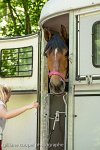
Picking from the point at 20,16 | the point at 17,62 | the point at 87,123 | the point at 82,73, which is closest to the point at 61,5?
the point at 82,73

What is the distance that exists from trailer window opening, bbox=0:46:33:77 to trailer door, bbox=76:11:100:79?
81.0 inches

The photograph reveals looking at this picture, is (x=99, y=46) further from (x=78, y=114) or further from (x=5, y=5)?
(x=5, y=5)

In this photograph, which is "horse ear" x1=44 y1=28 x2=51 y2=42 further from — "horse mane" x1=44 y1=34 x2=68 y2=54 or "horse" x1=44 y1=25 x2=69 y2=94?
"horse mane" x1=44 y1=34 x2=68 y2=54

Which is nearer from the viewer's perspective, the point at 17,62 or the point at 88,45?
the point at 88,45

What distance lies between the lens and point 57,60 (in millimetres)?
5445

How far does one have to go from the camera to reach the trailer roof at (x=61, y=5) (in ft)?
17.0

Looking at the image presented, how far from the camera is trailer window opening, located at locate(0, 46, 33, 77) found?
23.9 feet

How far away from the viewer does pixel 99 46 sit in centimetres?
509

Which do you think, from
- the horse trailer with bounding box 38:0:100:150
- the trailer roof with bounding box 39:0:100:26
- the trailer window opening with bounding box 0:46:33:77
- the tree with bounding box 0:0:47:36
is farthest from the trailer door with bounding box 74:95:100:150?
the tree with bounding box 0:0:47:36

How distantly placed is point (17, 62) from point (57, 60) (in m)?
2.27

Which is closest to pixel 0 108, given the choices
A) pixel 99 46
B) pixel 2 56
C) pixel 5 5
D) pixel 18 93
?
pixel 99 46

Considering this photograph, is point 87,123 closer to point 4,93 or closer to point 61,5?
point 4,93

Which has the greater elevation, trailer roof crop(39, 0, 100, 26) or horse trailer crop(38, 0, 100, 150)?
trailer roof crop(39, 0, 100, 26)

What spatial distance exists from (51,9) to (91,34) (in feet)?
2.61
